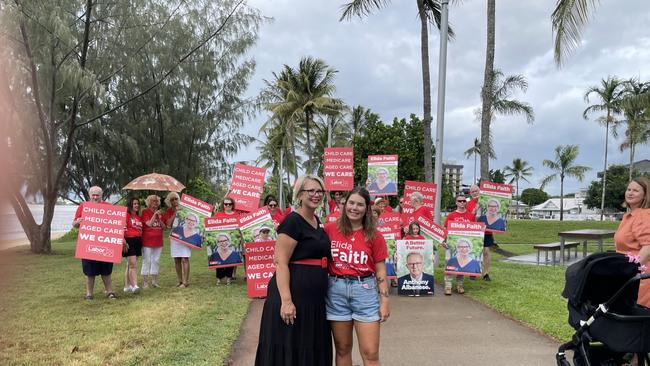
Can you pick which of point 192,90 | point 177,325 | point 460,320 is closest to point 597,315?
point 460,320

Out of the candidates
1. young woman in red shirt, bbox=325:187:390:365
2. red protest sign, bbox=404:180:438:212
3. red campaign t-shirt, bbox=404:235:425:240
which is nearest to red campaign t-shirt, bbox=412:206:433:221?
red campaign t-shirt, bbox=404:235:425:240

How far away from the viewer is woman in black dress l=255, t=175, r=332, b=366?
11.5 ft

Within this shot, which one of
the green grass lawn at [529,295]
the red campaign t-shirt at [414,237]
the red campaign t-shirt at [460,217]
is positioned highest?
the red campaign t-shirt at [460,217]

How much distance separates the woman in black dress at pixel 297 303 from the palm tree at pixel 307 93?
94.1 feet

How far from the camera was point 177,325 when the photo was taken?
20.3 ft

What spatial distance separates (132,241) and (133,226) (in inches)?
10.1

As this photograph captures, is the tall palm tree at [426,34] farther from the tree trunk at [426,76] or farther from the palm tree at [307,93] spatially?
the palm tree at [307,93]

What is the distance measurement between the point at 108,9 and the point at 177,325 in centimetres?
1171

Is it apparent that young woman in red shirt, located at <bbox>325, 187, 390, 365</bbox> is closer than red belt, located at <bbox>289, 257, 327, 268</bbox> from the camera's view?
No

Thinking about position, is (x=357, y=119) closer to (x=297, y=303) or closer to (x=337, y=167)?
(x=337, y=167)

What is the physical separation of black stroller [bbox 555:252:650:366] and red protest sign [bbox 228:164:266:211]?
7052mm

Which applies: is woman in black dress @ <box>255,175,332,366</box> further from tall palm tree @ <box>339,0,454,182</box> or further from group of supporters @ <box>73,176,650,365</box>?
tall palm tree @ <box>339,0,454,182</box>

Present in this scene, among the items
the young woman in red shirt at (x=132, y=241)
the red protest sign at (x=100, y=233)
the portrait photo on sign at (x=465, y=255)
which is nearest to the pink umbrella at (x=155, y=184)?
the young woman in red shirt at (x=132, y=241)

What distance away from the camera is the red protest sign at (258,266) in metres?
7.75
